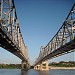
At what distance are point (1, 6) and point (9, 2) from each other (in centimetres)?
362

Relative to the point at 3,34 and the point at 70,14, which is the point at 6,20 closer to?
the point at 3,34

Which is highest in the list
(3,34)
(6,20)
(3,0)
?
(3,0)

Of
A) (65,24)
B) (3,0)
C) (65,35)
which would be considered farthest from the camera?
(65,35)

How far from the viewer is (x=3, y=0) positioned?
27.9 metres

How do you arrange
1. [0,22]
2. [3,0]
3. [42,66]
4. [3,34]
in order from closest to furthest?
[0,22] → [3,34] → [3,0] → [42,66]

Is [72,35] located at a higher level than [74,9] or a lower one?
lower

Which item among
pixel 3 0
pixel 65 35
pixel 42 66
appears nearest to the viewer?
pixel 3 0

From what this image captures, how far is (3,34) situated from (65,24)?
1196cm

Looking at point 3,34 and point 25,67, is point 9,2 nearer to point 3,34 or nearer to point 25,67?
point 3,34

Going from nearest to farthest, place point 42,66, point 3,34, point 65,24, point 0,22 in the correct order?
1. point 0,22
2. point 3,34
3. point 65,24
4. point 42,66

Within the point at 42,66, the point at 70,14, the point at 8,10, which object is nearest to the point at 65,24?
the point at 70,14

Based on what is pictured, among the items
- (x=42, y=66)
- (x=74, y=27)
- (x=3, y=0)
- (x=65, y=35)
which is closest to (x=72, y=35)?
(x=74, y=27)

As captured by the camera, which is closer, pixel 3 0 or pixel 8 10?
pixel 3 0

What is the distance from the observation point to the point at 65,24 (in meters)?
34.8
